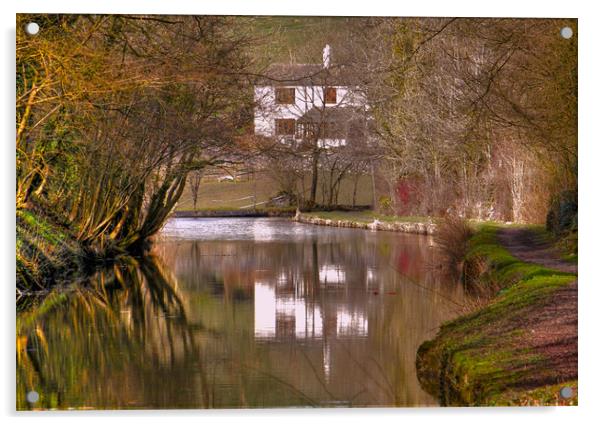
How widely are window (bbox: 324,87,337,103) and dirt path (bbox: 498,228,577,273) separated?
2567mm

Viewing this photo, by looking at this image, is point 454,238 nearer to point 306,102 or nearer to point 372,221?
point 372,221

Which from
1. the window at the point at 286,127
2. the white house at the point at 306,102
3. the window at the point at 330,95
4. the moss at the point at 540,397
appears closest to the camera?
the moss at the point at 540,397

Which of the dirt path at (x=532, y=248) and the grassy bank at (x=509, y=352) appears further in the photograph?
the dirt path at (x=532, y=248)

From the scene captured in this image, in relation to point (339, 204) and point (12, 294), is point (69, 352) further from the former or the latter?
point (339, 204)

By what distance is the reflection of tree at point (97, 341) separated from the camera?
9070 millimetres

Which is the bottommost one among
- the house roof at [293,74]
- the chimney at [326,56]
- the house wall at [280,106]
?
the house wall at [280,106]

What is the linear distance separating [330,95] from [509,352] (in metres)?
5.62

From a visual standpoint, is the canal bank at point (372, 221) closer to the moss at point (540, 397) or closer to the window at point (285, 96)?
the window at point (285, 96)

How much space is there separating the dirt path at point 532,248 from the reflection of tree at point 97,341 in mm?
3430

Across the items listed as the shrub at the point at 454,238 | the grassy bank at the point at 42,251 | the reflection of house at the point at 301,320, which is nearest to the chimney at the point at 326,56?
the reflection of house at the point at 301,320

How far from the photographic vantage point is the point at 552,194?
40.3 ft

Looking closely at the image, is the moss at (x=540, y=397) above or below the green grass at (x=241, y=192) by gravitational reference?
below

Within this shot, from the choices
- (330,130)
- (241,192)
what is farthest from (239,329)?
(241,192)

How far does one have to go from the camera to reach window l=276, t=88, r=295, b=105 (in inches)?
505
